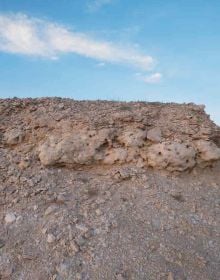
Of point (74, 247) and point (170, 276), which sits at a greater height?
point (74, 247)

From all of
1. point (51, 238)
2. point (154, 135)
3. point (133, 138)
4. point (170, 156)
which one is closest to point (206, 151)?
point (170, 156)

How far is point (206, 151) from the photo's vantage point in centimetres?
825

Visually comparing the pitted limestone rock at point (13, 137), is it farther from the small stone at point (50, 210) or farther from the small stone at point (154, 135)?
the small stone at point (154, 135)

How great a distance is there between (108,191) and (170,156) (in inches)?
61.6

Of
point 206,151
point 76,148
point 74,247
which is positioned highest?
point 206,151

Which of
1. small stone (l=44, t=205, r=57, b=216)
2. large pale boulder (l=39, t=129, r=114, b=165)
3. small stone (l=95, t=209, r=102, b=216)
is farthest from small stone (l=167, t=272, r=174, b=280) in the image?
large pale boulder (l=39, t=129, r=114, b=165)

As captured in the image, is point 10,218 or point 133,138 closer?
point 10,218

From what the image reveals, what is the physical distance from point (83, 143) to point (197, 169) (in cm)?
261

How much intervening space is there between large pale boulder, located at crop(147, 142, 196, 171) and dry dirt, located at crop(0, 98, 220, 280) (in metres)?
0.02

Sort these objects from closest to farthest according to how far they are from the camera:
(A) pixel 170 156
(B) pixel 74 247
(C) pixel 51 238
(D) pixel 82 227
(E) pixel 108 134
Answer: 1. (B) pixel 74 247
2. (C) pixel 51 238
3. (D) pixel 82 227
4. (A) pixel 170 156
5. (E) pixel 108 134

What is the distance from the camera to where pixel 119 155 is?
7953 millimetres

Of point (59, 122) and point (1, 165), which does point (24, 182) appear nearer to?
point (1, 165)

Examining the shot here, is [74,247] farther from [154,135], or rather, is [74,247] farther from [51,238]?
[154,135]

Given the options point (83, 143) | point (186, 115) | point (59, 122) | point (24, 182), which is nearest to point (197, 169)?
point (186, 115)
